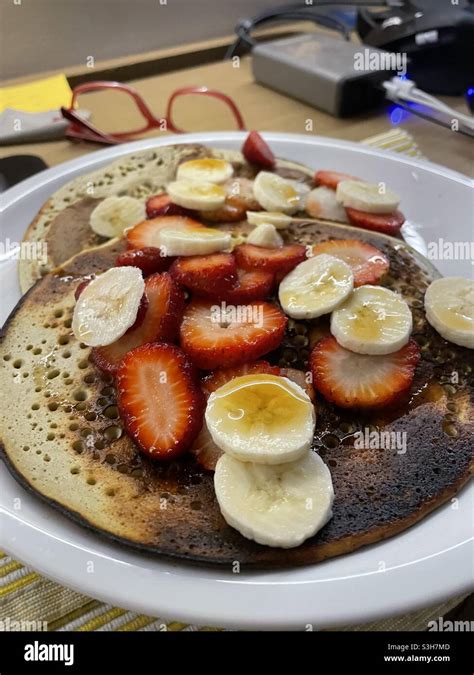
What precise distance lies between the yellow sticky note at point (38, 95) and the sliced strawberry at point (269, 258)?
1.67m

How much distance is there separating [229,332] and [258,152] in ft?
2.93

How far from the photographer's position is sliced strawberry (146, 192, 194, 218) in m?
1.64

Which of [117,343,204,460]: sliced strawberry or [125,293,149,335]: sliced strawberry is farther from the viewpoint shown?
[125,293,149,335]: sliced strawberry

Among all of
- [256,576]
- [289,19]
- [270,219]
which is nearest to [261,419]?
[256,576]

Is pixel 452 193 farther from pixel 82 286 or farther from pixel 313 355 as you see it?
pixel 82 286

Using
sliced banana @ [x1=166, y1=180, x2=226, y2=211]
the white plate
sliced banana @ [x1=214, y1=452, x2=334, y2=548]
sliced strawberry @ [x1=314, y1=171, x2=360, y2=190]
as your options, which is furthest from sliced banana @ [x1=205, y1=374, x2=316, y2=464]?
sliced strawberry @ [x1=314, y1=171, x2=360, y2=190]

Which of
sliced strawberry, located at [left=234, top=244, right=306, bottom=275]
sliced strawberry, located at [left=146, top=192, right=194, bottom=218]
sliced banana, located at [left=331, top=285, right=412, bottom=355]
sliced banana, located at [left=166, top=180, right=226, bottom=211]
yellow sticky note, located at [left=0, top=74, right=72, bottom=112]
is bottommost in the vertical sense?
sliced banana, located at [left=331, top=285, right=412, bottom=355]

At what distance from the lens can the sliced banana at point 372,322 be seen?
1.21 m

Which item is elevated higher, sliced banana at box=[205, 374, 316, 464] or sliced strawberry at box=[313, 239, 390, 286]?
sliced strawberry at box=[313, 239, 390, 286]

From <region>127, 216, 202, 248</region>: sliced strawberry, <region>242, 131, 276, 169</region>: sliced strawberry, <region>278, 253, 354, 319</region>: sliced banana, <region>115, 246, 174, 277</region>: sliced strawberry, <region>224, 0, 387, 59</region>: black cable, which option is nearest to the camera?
<region>278, 253, 354, 319</region>: sliced banana

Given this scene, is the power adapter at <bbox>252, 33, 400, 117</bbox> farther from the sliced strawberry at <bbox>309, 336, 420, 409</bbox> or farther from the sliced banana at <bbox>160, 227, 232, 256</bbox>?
the sliced strawberry at <bbox>309, 336, 420, 409</bbox>

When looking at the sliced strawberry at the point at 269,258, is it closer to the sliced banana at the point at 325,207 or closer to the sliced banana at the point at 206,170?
the sliced banana at the point at 325,207

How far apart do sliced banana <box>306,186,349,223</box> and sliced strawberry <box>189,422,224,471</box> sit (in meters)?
0.85
